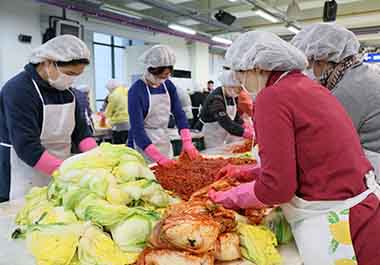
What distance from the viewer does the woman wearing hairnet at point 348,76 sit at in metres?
1.68

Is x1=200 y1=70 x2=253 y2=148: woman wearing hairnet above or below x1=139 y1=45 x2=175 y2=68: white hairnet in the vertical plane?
below

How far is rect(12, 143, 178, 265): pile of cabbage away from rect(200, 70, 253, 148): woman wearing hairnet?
7.00 ft

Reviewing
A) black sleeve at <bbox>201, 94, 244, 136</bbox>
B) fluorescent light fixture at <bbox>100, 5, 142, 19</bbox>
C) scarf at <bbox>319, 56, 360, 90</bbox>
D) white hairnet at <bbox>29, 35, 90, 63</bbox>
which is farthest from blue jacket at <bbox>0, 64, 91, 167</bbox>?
fluorescent light fixture at <bbox>100, 5, 142, 19</bbox>

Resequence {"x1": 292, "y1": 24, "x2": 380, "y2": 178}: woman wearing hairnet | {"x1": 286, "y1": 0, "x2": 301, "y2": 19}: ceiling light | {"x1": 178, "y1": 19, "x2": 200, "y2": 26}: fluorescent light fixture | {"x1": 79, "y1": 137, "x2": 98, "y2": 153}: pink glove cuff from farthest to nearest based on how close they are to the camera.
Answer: {"x1": 178, "y1": 19, "x2": 200, "y2": 26}: fluorescent light fixture → {"x1": 286, "y1": 0, "x2": 301, "y2": 19}: ceiling light → {"x1": 79, "y1": 137, "x2": 98, "y2": 153}: pink glove cuff → {"x1": 292, "y1": 24, "x2": 380, "y2": 178}: woman wearing hairnet

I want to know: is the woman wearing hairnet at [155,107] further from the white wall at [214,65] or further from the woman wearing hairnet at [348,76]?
the white wall at [214,65]

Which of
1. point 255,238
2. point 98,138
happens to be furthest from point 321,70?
point 98,138

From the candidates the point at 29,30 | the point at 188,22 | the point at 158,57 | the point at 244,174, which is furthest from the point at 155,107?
the point at 188,22

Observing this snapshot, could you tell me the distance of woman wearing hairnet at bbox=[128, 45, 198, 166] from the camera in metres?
2.58

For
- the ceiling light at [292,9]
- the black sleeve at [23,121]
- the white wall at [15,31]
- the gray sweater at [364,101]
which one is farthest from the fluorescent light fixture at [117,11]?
the gray sweater at [364,101]

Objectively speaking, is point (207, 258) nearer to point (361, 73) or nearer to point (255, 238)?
point (255, 238)

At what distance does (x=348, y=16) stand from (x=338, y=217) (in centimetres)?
988

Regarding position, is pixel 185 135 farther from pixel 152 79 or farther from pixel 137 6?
pixel 137 6

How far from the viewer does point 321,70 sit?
6.31 feet

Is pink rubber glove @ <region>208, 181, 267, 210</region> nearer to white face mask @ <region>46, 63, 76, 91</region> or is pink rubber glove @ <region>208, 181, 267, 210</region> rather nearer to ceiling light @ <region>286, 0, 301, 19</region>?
white face mask @ <region>46, 63, 76, 91</region>
